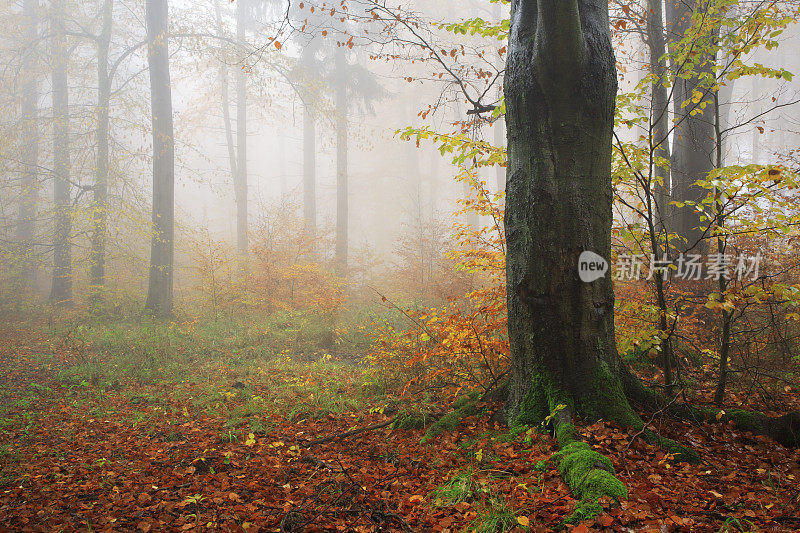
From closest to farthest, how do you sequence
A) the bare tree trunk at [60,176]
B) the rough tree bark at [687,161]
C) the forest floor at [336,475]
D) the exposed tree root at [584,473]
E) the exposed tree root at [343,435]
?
the exposed tree root at [584,473] → the forest floor at [336,475] → the exposed tree root at [343,435] → the rough tree bark at [687,161] → the bare tree trunk at [60,176]

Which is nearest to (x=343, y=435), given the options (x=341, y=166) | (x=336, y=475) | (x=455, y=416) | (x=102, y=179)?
(x=336, y=475)

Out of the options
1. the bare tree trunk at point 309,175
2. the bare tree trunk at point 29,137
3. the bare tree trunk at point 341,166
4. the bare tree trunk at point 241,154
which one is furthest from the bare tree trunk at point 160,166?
the bare tree trunk at point 309,175

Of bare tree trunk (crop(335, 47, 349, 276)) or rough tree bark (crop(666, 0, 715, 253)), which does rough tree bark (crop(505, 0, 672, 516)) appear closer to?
rough tree bark (crop(666, 0, 715, 253))

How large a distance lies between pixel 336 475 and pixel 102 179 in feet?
42.1

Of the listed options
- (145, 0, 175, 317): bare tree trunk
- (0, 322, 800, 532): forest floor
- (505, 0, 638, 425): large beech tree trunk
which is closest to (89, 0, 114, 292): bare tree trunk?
(145, 0, 175, 317): bare tree trunk

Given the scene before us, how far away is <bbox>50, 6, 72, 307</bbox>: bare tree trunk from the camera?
11883mm

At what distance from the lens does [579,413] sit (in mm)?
3301

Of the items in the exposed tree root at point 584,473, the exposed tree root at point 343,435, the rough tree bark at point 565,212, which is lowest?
the exposed tree root at point 343,435

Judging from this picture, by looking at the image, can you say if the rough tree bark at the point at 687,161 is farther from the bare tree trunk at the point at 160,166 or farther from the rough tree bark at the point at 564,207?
the bare tree trunk at the point at 160,166

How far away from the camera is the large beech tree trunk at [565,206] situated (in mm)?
3279

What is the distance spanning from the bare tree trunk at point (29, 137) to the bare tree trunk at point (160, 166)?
176 inches

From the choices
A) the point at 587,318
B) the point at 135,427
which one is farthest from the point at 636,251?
the point at 135,427

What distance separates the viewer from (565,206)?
329 centimetres

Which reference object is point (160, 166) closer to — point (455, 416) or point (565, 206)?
point (455, 416)
